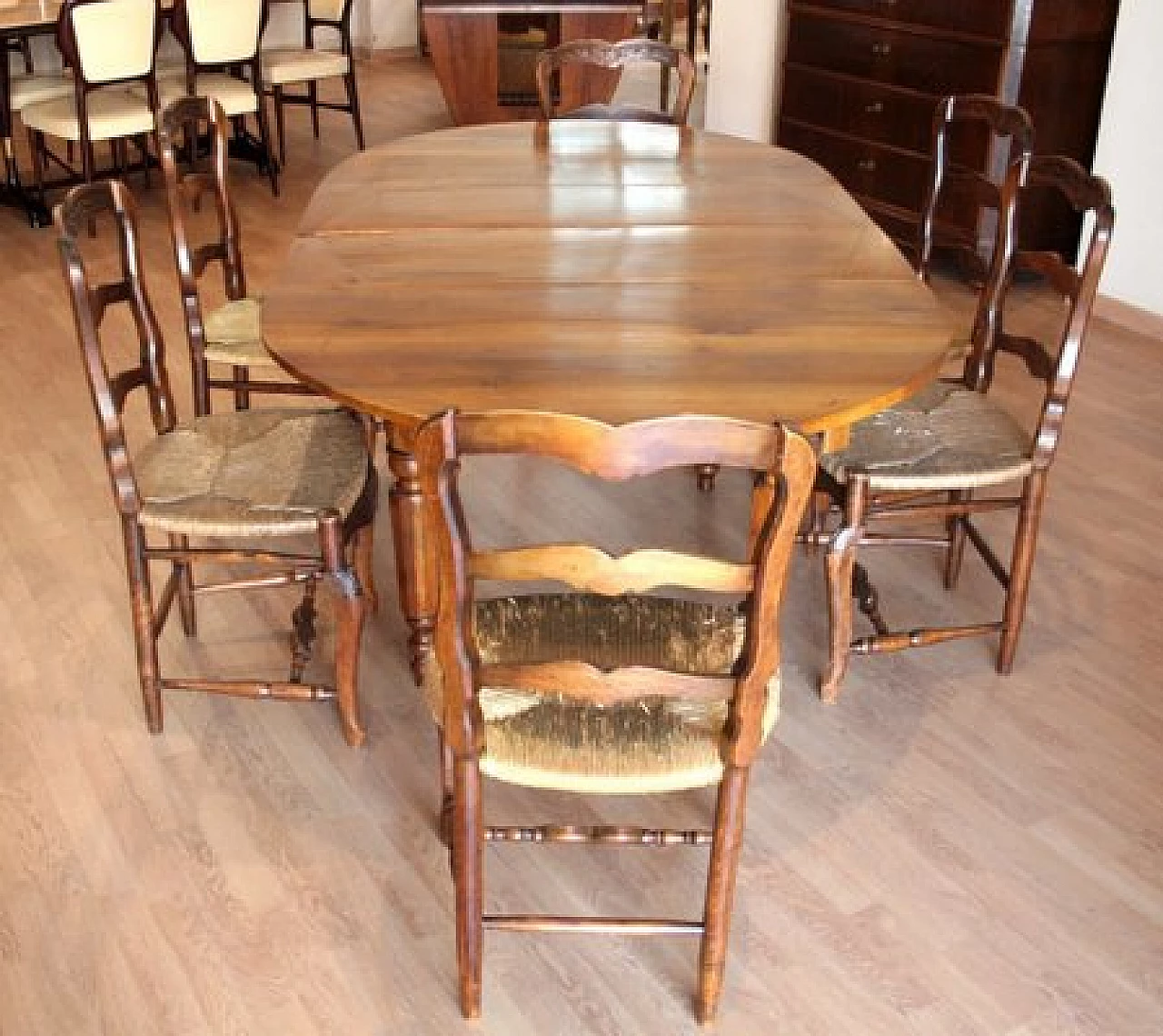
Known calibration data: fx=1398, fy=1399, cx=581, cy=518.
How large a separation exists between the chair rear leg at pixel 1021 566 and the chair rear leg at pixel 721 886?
0.93m

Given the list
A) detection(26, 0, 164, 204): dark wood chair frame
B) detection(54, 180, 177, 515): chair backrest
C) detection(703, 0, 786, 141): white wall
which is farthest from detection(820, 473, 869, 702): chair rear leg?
detection(703, 0, 786, 141): white wall

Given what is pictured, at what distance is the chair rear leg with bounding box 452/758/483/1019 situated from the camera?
166 centimetres

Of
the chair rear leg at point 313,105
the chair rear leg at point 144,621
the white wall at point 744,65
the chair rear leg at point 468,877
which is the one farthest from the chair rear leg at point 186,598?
the chair rear leg at point 313,105

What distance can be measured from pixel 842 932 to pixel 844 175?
3358mm

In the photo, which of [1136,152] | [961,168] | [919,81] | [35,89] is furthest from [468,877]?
[35,89]

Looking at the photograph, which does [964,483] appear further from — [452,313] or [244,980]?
[244,980]

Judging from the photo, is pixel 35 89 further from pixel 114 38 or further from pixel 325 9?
pixel 325 9

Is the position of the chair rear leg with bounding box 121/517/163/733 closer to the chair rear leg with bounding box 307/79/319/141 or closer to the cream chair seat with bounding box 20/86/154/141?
the cream chair seat with bounding box 20/86/154/141

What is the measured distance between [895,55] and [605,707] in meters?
3.36

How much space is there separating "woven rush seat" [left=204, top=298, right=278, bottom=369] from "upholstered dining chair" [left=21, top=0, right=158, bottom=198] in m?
2.20

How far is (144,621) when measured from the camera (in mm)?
2270

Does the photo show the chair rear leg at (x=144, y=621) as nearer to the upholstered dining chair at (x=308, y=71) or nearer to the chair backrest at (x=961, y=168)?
the chair backrest at (x=961, y=168)

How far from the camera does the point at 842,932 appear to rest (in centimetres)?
196

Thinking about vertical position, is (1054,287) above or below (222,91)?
above
